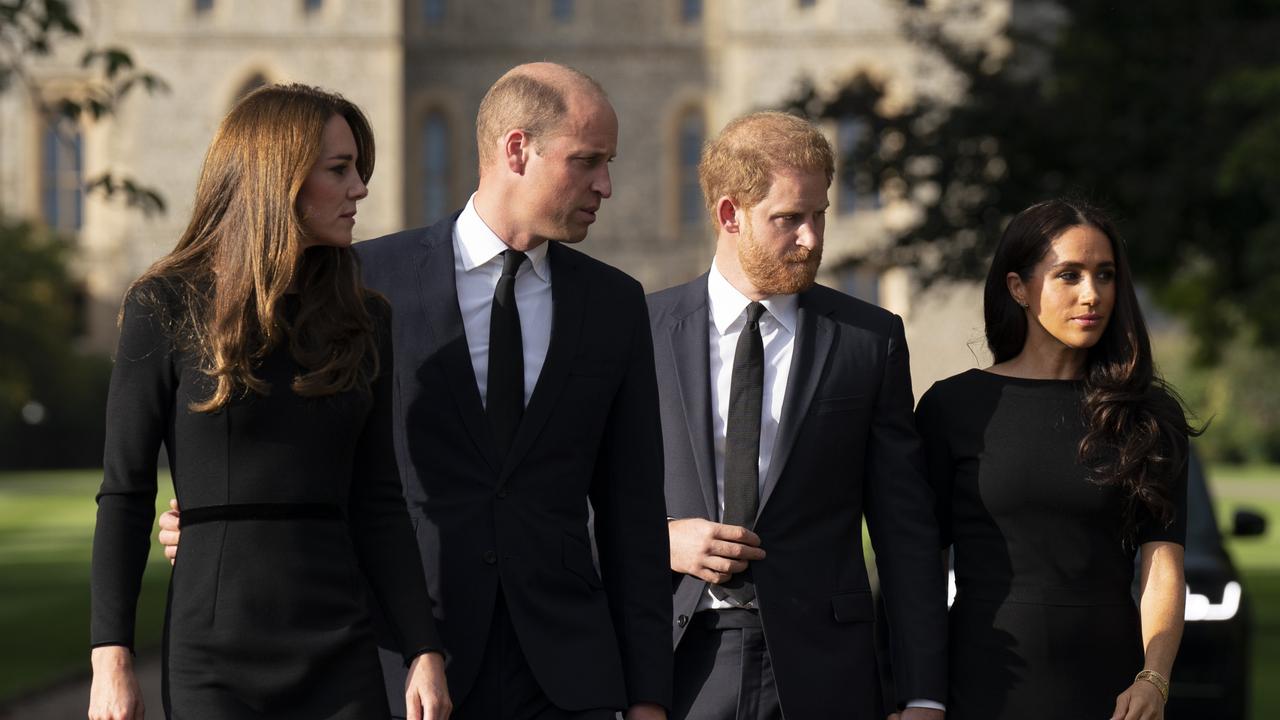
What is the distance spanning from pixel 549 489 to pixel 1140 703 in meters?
1.35

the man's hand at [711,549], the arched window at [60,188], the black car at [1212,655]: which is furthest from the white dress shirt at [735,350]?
the arched window at [60,188]

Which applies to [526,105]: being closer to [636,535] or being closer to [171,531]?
[636,535]

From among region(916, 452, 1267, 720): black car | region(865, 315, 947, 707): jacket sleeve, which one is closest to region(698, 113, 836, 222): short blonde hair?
region(865, 315, 947, 707): jacket sleeve

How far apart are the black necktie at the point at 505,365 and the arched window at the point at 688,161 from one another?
158ft

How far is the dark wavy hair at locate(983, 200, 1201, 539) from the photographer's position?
13.7 feet

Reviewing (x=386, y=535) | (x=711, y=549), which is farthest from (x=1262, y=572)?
(x=386, y=535)

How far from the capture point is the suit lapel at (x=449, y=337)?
378 centimetres

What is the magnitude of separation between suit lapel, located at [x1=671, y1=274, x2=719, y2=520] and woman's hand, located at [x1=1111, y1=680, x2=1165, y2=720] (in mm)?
969

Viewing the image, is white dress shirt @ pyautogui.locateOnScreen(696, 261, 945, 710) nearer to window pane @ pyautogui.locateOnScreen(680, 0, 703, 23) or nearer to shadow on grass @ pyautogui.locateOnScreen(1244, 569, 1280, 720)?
shadow on grass @ pyautogui.locateOnScreen(1244, 569, 1280, 720)

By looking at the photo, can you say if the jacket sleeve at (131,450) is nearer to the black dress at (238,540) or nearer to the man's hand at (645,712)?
the black dress at (238,540)

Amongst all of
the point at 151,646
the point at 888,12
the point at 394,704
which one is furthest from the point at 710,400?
the point at 888,12

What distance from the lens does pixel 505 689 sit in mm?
3750

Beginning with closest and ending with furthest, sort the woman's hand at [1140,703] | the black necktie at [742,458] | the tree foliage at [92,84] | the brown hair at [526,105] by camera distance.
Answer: the brown hair at [526,105] < the woman's hand at [1140,703] < the black necktie at [742,458] < the tree foliage at [92,84]

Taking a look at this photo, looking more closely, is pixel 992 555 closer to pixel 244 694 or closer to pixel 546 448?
pixel 546 448
